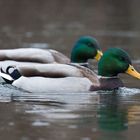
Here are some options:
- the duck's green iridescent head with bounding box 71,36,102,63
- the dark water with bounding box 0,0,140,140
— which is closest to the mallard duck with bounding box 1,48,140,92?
the dark water with bounding box 0,0,140,140

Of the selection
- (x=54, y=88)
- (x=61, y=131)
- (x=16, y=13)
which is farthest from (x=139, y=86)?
(x=16, y=13)

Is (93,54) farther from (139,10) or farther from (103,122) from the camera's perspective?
(139,10)

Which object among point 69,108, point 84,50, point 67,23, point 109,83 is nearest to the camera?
point 69,108

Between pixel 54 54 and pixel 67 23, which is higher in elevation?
pixel 54 54

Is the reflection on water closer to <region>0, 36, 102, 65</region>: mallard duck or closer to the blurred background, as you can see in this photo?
<region>0, 36, 102, 65</region>: mallard duck

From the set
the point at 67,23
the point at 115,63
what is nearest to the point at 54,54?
the point at 115,63

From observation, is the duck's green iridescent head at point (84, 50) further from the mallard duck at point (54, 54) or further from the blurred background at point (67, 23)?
the blurred background at point (67, 23)

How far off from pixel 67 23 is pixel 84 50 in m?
13.1

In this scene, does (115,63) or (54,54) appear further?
(54,54)

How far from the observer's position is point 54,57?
16.3 meters

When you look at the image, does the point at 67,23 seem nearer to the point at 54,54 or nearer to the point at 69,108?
the point at 54,54

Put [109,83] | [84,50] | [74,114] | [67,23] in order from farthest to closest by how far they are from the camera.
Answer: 1. [67,23]
2. [84,50]
3. [109,83]
4. [74,114]

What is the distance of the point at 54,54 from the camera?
16.5 meters

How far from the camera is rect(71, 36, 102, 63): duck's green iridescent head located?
16422mm
